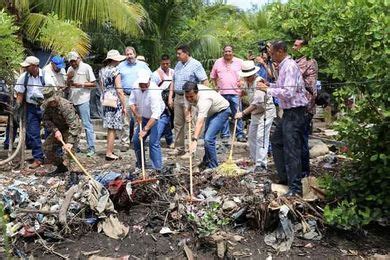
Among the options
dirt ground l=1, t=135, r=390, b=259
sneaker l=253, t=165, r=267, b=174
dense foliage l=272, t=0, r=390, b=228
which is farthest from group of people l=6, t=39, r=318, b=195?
dirt ground l=1, t=135, r=390, b=259

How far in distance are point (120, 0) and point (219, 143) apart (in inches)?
159

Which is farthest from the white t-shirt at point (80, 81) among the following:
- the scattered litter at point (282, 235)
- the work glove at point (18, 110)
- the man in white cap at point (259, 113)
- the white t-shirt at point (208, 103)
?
the scattered litter at point (282, 235)

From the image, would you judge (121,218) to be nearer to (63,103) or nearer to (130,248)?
(130,248)

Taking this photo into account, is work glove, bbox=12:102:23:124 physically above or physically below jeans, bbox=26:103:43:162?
above

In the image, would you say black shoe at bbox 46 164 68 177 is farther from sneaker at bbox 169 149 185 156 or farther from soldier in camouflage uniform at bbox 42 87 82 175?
sneaker at bbox 169 149 185 156

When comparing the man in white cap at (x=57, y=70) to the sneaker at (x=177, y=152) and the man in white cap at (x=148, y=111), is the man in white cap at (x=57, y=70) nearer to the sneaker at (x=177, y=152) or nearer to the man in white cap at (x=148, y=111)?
the man in white cap at (x=148, y=111)

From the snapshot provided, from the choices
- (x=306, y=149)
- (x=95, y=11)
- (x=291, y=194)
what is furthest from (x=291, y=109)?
(x=95, y=11)

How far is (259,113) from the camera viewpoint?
785 centimetres

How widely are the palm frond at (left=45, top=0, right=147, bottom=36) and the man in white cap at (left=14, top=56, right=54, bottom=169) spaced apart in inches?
124

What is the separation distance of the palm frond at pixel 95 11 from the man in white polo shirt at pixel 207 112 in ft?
15.7

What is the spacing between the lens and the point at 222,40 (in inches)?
681

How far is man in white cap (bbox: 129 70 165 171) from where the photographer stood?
7.58m

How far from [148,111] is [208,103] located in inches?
33.6

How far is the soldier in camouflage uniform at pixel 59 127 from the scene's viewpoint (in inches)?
305
